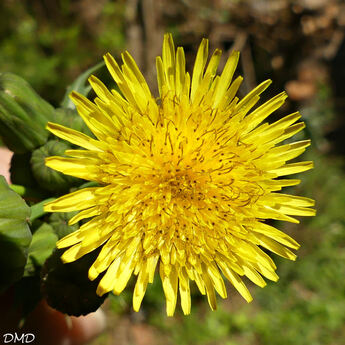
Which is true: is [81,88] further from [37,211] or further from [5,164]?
[5,164]

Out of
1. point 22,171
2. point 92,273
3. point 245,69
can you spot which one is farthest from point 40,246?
point 245,69

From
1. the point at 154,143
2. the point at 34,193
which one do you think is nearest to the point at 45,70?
the point at 34,193

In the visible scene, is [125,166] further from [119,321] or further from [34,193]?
[119,321]

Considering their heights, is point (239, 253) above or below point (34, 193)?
above

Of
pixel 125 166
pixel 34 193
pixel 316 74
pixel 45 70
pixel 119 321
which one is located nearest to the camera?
pixel 125 166

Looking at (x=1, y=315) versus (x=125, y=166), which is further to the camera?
(x=1, y=315)

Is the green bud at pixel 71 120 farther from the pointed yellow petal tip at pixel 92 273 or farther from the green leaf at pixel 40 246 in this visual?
the pointed yellow petal tip at pixel 92 273

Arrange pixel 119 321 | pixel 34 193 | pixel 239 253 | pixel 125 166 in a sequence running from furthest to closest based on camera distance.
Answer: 1. pixel 119 321
2. pixel 34 193
3. pixel 239 253
4. pixel 125 166

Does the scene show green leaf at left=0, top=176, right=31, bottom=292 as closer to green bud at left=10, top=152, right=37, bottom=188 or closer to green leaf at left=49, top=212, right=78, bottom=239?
green leaf at left=49, top=212, right=78, bottom=239
